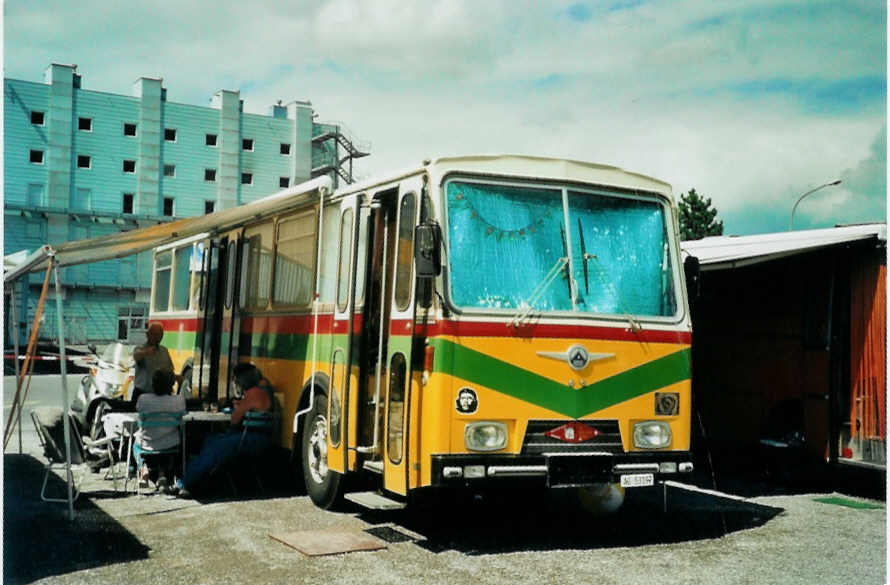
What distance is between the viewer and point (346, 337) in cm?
934

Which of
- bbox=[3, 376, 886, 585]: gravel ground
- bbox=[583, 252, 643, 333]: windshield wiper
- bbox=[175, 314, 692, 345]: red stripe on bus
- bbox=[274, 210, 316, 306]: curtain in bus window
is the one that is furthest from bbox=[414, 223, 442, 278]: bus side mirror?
bbox=[274, 210, 316, 306]: curtain in bus window

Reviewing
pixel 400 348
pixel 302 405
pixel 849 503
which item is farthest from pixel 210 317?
pixel 849 503

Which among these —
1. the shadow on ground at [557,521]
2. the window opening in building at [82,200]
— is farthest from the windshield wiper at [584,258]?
the window opening in building at [82,200]

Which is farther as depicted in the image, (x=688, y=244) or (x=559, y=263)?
(x=688, y=244)

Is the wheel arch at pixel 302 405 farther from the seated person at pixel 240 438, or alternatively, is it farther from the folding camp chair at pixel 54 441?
the folding camp chair at pixel 54 441

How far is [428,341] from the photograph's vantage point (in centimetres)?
796

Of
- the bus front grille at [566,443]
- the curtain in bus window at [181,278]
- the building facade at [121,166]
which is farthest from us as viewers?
the building facade at [121,166]

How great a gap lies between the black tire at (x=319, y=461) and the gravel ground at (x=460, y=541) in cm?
19

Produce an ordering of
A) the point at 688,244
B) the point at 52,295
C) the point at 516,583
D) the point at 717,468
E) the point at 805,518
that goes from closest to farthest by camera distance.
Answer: the point at 516,583 → the point at 805,518 → the point at 717,468 → the point at 688,244 → the point at 52,295

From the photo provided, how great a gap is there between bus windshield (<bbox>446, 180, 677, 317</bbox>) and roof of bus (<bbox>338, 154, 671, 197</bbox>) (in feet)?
0.37

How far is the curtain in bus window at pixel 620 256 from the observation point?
330 inches

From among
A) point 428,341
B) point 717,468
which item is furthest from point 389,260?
point 717,468

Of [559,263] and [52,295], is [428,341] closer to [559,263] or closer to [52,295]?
[559,263]

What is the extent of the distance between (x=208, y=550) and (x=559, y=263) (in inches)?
143
